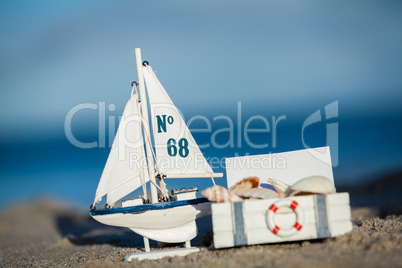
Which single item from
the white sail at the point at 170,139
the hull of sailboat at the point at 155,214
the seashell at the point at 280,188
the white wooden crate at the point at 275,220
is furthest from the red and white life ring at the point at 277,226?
the white sail at the point at 170,139

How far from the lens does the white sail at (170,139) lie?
589cm

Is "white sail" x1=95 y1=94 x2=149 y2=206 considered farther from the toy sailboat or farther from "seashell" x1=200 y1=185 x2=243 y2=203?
"seashell" x1=200 y1=185 x2=243 y2=203

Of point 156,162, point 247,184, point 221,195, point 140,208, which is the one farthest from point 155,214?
point 247,184

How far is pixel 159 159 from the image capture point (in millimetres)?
5867

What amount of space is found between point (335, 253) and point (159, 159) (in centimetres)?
278

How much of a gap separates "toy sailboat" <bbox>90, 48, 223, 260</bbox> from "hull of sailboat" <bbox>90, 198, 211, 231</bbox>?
0.5 inches

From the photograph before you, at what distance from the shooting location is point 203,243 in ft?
19.7

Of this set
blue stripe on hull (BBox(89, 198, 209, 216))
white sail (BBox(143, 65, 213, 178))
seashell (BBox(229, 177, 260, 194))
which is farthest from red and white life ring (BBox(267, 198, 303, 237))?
white sail (BBox(143, 65, 213, 178))

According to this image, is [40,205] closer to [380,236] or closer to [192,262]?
[192,262]

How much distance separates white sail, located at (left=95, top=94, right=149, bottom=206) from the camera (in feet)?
18.7

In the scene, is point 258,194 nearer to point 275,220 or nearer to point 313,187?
point 275,220

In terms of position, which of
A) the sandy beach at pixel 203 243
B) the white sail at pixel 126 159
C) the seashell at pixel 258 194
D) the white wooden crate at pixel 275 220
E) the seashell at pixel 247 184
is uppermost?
Answer: the white sail at pixel 126 159

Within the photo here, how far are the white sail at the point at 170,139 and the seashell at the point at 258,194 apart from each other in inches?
37.5

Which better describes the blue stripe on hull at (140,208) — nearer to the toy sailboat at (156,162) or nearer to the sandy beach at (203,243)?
the toy sailboat at (156,162)
